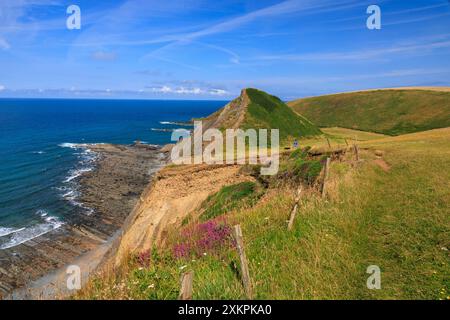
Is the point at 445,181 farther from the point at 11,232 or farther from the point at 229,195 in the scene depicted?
the point at 11,232

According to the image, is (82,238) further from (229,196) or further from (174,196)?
(229,196)

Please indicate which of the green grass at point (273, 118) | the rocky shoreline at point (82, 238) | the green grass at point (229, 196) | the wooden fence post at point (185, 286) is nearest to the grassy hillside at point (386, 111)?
the green grass at point (273, 118)

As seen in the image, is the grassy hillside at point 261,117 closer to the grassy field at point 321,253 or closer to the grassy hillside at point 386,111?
the grassy hillside at point 386,111

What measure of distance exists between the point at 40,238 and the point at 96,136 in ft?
256

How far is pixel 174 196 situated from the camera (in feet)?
110

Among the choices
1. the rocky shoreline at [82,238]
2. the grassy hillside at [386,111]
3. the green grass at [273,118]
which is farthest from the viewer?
the grassy hillside at [386,111]

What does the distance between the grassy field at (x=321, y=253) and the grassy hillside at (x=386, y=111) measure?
254 feet

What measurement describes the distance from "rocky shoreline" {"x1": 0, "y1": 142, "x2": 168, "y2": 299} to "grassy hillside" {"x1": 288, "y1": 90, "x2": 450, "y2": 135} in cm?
6350

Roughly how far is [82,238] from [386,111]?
9394 centimetres

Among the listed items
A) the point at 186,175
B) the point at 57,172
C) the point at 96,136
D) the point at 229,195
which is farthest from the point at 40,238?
the point at 96,136

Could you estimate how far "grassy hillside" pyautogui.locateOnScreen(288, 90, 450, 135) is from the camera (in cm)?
8612

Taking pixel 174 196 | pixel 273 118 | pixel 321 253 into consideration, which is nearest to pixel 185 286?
pixel 321 253

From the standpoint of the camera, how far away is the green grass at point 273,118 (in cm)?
6512
